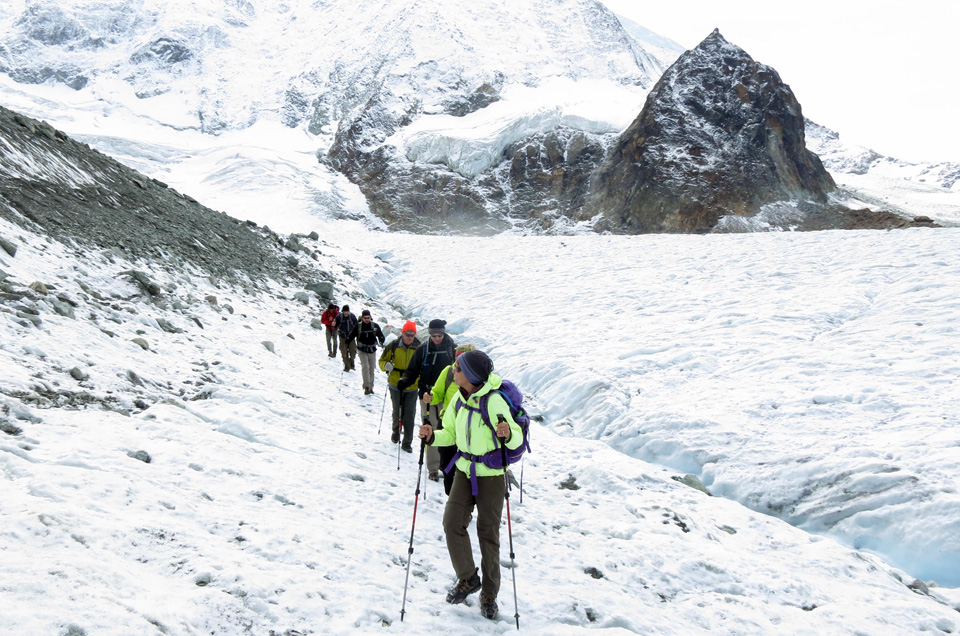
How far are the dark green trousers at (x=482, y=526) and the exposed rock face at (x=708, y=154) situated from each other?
220 ft

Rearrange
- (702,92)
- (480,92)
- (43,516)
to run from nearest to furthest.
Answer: (43,516) < (702,92) < (480,92)

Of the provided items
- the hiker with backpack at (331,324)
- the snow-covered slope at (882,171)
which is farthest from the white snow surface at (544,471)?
the snow-covered slope at (882,171)

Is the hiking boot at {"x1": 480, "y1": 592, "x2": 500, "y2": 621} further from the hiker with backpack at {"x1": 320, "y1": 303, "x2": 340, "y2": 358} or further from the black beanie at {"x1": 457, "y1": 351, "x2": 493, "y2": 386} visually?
the hiker with backpack at {"x1": 320, "y1": 303, "x2": 340, "y2": 358}

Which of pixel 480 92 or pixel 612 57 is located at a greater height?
pixel 612 57

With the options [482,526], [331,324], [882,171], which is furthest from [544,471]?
[882,171]

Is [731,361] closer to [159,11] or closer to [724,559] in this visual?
[724,559]

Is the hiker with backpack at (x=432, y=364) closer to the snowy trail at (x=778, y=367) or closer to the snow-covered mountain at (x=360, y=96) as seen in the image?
the snowy trail at (x=778, y=367)

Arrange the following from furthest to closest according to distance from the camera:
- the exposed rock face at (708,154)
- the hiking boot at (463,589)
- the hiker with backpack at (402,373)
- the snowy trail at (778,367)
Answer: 1. the exposed rock face at (708,154)
2. the hiker with backpack at (402,373)
3. the snowy trail at (778,367)
4. the hiking boot at (463,589)

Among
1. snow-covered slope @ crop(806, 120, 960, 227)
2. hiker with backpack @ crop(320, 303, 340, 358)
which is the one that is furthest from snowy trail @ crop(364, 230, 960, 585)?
snow-covered slope @ crop(806, 120, 960, 227)

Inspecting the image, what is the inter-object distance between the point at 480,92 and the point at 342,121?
29307 millimetres

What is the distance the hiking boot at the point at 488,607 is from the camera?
405 cm

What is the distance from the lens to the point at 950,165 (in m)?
148

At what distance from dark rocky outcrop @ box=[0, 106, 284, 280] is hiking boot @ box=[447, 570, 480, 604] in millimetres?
11321

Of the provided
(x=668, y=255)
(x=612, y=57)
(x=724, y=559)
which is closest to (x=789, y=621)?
(x=724, y=559)
